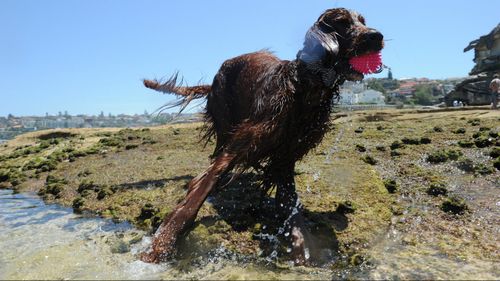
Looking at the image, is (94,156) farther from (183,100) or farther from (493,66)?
(493,66)

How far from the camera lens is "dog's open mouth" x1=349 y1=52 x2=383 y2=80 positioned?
4.35m

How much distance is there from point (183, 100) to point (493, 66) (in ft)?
87.6

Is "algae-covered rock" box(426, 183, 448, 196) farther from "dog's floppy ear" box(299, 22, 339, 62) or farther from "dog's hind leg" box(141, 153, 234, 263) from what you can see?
"dog's hind leg" box(141, 153, 234, 263)

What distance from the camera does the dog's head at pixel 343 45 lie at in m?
4.30

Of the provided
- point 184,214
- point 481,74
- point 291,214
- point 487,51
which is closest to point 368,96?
point 291,214

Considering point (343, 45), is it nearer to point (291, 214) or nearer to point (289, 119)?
point (289, 119)

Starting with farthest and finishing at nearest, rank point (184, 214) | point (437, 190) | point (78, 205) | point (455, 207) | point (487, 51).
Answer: point (487, 51), point (78, 205), point (437, 190), point (455, 207), point (184, 214)

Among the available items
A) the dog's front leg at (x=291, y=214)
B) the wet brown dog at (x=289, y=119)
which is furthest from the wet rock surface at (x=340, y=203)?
the wet brown dog at (x=289, y=119)

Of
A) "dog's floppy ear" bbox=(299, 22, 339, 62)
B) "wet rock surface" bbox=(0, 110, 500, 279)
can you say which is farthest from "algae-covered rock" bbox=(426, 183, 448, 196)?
"dog's floppy ear" bbox=(299, 22, 339, 62)

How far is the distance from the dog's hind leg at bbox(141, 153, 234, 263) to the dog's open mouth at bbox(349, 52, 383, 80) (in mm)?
1485

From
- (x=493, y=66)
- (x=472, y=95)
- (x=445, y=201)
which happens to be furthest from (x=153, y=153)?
(x=493, y=66)

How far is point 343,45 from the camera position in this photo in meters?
4.43

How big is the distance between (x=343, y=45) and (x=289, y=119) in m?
0.90

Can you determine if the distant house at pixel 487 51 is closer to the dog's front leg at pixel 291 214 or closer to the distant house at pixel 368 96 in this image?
the distant house at pixel 368 96
